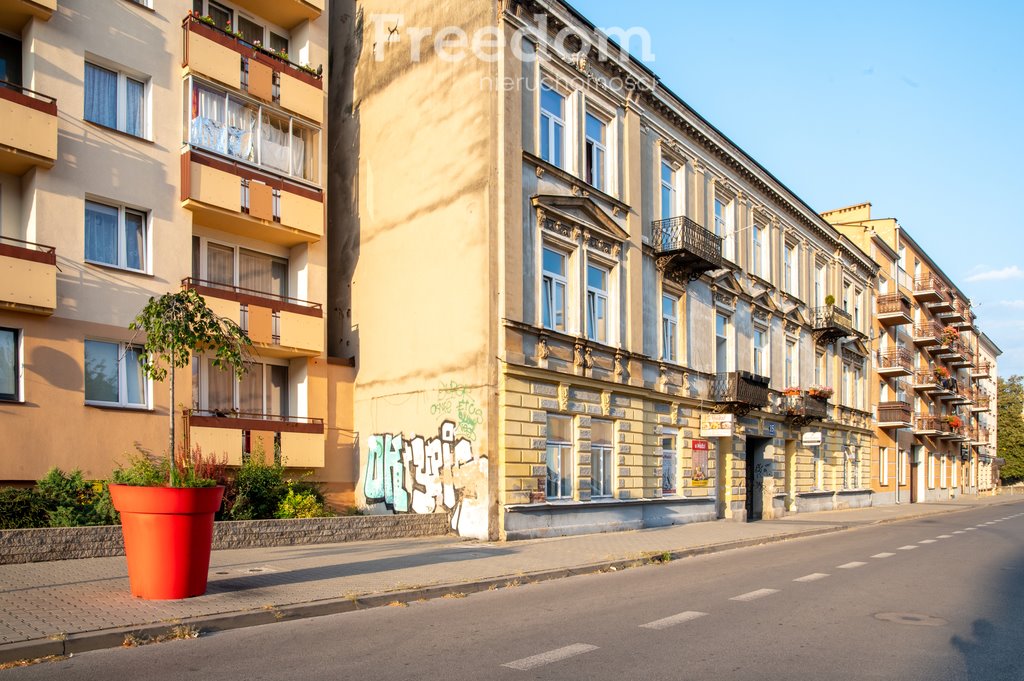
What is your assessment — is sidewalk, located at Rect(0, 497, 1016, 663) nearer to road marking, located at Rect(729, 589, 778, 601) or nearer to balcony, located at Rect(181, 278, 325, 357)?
road marking, located at Rect(729, 589, 778, 601)

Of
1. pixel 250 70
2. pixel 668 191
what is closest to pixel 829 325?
pixel 668 191

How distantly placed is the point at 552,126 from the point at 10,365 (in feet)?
40.5

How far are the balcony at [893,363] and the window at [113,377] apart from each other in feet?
122

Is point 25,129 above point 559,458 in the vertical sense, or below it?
above

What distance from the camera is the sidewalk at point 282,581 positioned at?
806cm

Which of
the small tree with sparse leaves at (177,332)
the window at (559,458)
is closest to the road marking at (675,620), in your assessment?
the small tree with sparse leaves at (177,332)

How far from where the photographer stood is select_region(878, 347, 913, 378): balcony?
44.2m

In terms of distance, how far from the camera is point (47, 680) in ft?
21.4

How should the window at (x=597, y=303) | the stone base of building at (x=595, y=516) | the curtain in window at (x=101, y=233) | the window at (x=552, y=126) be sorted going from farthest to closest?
the window at (x=597, y=303) → the window at (x=552, y=126) → the stone base of building at (x=595, y=516) → the curtain in window at (x=101, y=233)

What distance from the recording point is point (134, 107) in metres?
18.0

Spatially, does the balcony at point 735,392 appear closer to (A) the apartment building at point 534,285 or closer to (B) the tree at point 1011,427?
(A) the apartment building at point 534,285

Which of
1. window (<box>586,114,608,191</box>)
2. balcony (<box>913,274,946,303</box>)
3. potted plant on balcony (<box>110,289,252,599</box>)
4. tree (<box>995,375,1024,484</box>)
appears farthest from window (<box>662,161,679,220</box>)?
tree (<box>995,375,1024,484</box>)

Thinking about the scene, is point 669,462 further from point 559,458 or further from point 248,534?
point 248,534

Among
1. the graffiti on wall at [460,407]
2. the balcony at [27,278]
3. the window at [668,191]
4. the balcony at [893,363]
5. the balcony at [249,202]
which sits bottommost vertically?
the graffiti on wall at [460,407]
